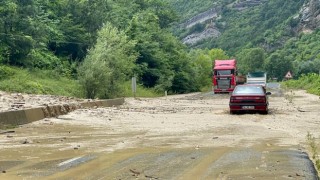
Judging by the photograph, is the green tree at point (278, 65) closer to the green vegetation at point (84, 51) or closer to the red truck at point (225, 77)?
the green vegetation at point (84, 51)

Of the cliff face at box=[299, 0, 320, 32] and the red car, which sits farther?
the cliff face at box=[299, 0, 320, 32]

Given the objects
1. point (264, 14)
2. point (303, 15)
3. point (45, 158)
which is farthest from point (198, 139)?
point (264, 14)

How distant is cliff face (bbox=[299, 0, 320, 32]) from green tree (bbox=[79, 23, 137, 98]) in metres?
128

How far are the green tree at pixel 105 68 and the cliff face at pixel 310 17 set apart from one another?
12782cm

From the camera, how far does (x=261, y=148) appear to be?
10.2 metres

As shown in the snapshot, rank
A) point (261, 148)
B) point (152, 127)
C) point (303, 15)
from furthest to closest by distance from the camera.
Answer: point (303, 15)
point (152, 127)
point (261, 148)

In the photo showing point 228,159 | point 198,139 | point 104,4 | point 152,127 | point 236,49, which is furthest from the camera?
point 236,49

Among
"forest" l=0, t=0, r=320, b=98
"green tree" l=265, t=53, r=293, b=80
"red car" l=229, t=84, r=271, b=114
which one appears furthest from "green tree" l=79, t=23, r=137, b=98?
"green tree" l=265, t=53, r=293, b=80

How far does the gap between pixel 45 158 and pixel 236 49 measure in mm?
173893

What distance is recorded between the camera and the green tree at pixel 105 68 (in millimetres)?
34688

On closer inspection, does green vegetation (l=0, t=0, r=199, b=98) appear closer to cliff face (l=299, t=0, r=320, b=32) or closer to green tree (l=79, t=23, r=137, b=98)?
green tree (l=79, t=23, r=137, b=98)

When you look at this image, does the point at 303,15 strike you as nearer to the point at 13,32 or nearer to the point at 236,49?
the point at 236,49

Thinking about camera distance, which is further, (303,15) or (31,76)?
(303,15)

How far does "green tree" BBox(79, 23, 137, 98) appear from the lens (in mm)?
34688
